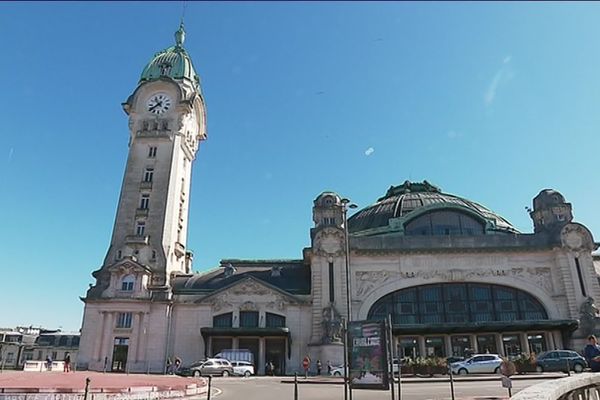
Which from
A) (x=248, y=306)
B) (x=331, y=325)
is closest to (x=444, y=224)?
(x=331, y=325)

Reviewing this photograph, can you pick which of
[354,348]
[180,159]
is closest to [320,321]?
[180,159]

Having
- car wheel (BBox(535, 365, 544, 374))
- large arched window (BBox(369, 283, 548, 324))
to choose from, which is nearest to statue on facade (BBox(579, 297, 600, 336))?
large arched window (BBox(369, 283, 548, 324))

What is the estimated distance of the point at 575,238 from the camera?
1941 inches

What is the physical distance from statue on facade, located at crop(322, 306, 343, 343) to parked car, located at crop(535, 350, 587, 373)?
17723 millimetres

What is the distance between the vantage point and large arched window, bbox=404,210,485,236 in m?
55.6

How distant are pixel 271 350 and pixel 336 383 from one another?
829 inches

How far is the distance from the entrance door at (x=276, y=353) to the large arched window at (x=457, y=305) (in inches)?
399

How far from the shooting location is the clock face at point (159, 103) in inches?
2510

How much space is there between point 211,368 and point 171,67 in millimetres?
46753

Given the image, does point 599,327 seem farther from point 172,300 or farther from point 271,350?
point 172,300

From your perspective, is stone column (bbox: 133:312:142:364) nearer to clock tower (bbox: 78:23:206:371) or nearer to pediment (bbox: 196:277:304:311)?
clock tower (bbox: 78:23:206:371)

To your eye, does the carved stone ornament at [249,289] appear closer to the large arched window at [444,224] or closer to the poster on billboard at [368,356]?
the large arched window at [444,224]

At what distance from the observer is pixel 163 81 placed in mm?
64375

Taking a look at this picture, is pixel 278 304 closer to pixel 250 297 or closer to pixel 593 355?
pixel 250 297
